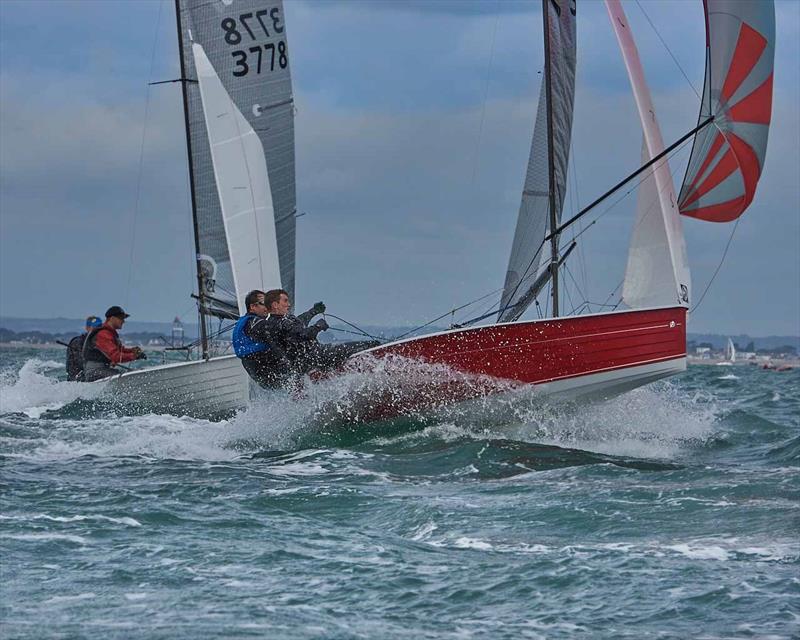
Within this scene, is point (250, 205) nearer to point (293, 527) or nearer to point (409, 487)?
point (409, 487)

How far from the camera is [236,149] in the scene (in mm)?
15344

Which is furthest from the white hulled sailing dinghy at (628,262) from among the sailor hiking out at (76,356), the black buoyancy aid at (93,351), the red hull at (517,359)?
the sailor hiking out at (76,356)

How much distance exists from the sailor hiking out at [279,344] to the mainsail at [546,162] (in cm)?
246

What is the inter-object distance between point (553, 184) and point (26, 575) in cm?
739

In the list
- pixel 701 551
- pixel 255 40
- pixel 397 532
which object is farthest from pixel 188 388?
pixel 701 551

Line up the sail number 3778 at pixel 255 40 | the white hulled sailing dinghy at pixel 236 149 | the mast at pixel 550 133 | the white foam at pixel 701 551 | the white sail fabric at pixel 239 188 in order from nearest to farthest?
1. the white foam at pixel 701 551
2. the mast at pixel 550 133
3. the white sail fabric at pixel 239 188
4. the white hulled sailing dinghy at pixel 236 149
5. the sail number 3778 at pixel 255 40

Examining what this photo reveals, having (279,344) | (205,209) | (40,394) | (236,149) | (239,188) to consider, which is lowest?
(40,394)

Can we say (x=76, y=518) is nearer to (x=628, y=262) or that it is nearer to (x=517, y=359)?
(x=517, y=359)

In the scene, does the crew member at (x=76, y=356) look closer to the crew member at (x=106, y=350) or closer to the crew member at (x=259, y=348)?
the crew member at (x=106, y=350)

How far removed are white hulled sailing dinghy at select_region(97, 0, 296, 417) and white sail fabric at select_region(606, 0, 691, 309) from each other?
4803 millimetres

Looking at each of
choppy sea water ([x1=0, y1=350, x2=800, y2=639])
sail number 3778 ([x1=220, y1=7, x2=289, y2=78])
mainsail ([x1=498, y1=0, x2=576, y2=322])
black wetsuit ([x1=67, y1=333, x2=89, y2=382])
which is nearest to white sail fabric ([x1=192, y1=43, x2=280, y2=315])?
sail number 3778 ([x1=220, y1=7, x2=289, y2=78])

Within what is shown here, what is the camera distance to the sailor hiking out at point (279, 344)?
10.3m

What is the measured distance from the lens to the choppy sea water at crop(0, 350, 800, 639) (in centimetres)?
513

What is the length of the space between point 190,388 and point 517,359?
180 inches
